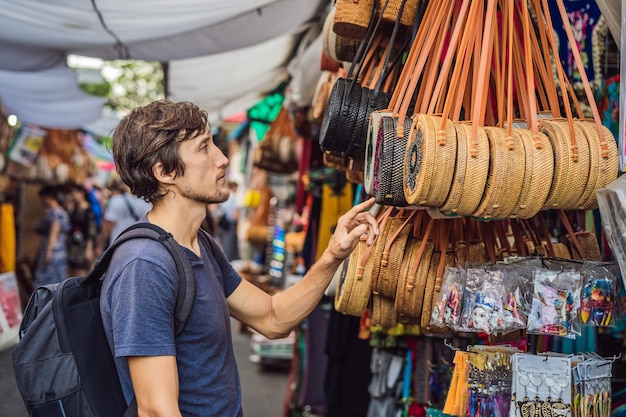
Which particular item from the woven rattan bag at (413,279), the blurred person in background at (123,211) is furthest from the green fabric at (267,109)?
the woven rattan bag at (413,279)

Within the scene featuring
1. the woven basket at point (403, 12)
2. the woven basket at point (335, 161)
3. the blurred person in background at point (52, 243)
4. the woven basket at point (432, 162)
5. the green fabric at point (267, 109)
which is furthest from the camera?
the blurred person in background at point (52, 243)

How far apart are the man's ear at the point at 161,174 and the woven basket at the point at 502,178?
2.89 ft

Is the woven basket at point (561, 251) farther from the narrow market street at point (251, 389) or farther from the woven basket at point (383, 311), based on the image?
the narrow market street at point (251, 389)

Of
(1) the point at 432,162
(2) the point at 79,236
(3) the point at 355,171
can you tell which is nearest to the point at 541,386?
(1) the point at 432,162

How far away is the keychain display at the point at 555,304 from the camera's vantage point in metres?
1.97

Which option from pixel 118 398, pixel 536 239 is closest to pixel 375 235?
pixel 536 239

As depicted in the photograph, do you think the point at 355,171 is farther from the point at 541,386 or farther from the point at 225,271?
the point at 541,386

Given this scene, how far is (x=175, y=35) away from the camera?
5.04 metres

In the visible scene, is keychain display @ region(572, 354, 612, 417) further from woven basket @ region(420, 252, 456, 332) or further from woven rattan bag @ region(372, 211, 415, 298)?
woven rattan bag @ region(372, 211, 415, 298)

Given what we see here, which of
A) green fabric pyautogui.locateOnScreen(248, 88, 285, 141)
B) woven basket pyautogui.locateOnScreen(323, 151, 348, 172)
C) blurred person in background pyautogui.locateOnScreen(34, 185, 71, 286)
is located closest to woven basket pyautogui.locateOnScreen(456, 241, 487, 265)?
woven basket pyautogui.locateOnScreen(323, 151, 348, 172)

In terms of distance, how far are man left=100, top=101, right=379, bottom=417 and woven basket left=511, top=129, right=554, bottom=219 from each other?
0.58m

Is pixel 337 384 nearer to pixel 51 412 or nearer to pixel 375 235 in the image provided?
pixel 375 235

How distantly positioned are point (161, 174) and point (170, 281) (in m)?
0.35

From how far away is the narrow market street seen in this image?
6.55m
